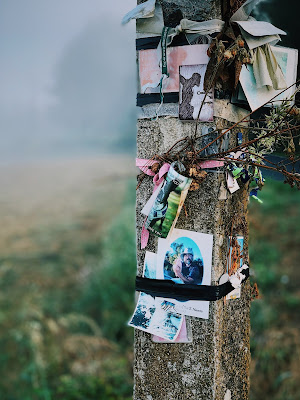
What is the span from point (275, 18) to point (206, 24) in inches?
25.3

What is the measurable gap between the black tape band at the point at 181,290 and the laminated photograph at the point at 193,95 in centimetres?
59

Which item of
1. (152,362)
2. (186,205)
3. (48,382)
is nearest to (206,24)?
(186,205)

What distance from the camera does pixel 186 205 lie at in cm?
163

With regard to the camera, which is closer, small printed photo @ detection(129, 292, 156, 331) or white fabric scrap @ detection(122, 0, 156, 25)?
white fabric scrap @ detection(122, 0, 156, 25)

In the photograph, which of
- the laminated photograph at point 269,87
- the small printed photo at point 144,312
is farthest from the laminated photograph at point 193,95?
the small printed photo at point 144,312

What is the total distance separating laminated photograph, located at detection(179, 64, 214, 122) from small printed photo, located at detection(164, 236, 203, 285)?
17.2 inches

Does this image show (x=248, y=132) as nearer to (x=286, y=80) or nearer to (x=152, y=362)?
(x=286, y=80)

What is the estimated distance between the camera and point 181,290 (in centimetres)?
164

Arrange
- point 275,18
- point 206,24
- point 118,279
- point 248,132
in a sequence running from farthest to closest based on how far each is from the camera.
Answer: point 118,279 < point 275,18 < point 248,132 < point 206,24

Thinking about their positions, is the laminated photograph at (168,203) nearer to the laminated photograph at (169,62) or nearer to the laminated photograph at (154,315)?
the laminated photograph at (154,315)

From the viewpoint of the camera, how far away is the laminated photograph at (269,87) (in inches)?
62.4

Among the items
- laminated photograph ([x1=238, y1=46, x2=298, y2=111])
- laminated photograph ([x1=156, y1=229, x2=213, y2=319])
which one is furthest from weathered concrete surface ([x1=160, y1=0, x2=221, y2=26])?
laminated photograph ([x1=156, y1=229, x2=213, y2=319])

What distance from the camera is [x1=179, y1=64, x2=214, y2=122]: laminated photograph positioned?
1.56 m

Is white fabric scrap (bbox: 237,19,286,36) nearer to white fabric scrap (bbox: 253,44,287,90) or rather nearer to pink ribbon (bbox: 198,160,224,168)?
white fabric scrap (bbox: 253,44,287,90)
